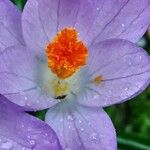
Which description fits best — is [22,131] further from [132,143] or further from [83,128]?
[132,143]

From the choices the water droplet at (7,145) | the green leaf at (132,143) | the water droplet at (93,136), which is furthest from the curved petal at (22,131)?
the green leaf at (132,143)

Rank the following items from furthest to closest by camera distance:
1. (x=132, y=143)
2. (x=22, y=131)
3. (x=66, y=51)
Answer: (x=132, y=143), (x=66, y=51), (x=22, y=131)

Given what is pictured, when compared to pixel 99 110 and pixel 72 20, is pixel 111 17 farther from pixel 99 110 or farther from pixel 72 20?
pixel 99 110

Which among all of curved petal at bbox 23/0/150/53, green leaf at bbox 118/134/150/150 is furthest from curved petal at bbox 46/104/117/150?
green leaf at bbox 118/134/150/150

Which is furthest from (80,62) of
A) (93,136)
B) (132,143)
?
(132,143)

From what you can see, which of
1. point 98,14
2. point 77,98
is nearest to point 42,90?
point 77,98

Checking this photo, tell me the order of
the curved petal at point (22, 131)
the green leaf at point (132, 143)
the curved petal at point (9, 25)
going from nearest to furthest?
the curved petal at point (22, 131), the curved petal at point (9, 25), the green leaf at point (132, 143)

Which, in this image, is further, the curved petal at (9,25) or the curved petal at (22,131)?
the curved petal at (9,25)

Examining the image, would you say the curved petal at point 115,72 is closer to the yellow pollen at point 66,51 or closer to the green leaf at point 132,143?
the yellow pollen at point 66,51
